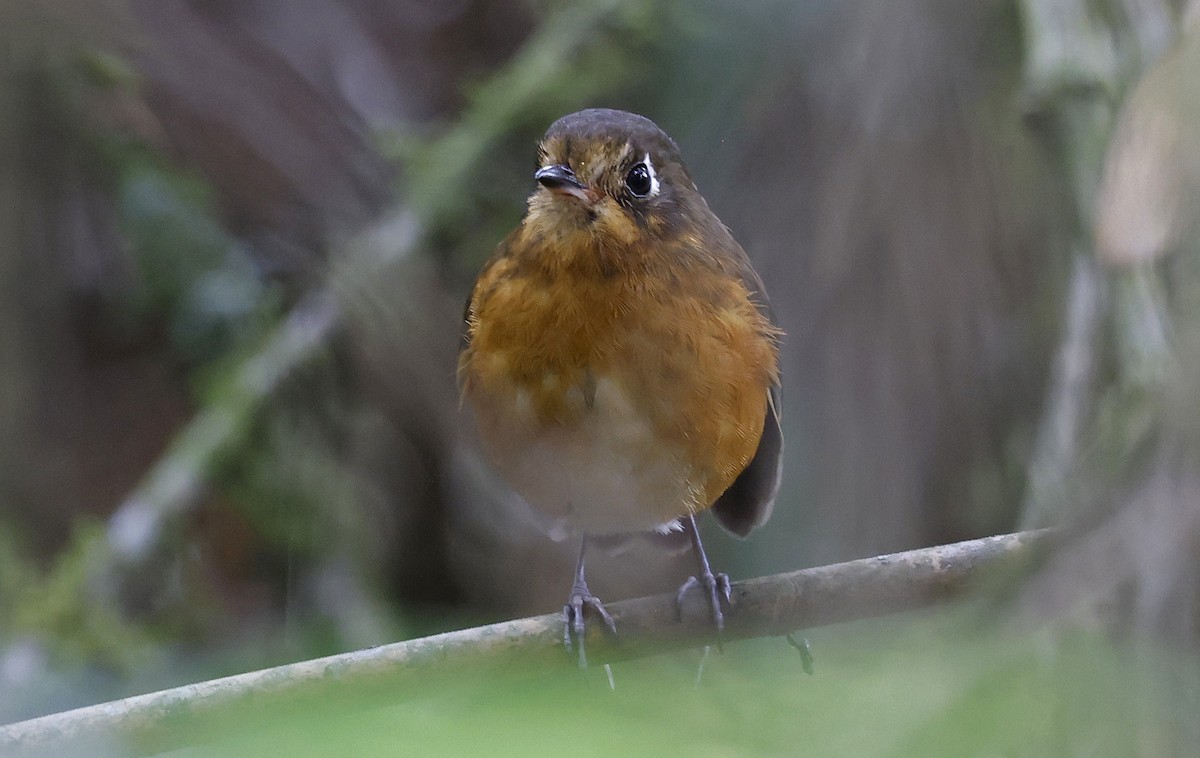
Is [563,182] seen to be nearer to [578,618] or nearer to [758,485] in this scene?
[578,618]

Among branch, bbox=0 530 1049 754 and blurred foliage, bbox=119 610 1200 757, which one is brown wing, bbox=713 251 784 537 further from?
blurred foliage, bbox=119 610 1200 757

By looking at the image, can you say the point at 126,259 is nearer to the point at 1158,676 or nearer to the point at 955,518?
the point at 955,518

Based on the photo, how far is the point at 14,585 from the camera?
12.6 feet

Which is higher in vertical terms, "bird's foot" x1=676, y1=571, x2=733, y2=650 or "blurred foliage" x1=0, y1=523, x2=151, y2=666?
"bird's foot" x1=676, y1=571, x2=733, y2=650

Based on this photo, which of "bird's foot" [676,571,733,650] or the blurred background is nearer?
"bird's foot" [676,571,733,650]

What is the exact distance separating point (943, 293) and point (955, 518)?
74cm

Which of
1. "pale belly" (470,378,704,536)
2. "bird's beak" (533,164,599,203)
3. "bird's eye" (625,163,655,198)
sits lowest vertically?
"pale belly" (470,378,704,536)

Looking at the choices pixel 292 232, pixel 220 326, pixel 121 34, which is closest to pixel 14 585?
pixel 220 326

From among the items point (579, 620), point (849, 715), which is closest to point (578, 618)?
point (579, 620)

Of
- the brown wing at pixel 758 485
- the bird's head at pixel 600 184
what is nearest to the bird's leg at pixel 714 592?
the brown wing at pixel 758 485

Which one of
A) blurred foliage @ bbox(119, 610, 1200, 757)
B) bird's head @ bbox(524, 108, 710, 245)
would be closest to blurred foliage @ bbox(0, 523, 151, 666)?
bird's head @ bbox(524, 108, 710, 245)

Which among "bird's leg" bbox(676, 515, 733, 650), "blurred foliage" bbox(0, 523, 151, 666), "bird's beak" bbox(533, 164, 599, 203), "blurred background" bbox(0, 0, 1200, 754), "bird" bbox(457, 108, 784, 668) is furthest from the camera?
"blurred background" bbox(0, 0, 1200, 754)

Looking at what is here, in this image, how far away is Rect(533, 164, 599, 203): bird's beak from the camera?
254 centimetres

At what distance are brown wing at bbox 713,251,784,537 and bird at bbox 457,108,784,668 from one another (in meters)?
0.31
